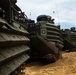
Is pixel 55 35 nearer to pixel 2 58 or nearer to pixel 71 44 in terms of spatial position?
pixel 71 44

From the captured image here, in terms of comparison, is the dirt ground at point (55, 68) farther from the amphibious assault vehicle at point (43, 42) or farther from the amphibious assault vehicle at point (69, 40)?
the amphibious assault vehicle at point (69, 40)

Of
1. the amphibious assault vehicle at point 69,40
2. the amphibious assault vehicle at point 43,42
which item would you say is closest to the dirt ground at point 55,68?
the amphibious assault vehicle at point 43,42

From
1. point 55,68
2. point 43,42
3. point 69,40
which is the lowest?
point 55,68

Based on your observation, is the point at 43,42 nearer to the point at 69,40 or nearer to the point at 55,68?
the point at 55,68

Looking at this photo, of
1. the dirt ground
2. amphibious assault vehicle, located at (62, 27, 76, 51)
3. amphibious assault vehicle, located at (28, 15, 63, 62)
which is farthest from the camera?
amphibious assault vehicle, located at (62, 27, 76, 51)

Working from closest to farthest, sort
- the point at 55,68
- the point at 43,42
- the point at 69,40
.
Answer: the point at 55,68, the point at 43,42, the point at 69,40

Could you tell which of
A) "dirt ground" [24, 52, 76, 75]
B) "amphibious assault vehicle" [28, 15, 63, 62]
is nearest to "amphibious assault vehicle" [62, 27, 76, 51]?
"amphibious assault vehicle" [28, 15, 63, 62]

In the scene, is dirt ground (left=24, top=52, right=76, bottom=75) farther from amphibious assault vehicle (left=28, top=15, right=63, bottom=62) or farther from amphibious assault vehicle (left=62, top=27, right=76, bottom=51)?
amphibious assault vehicle (left=62, top=27, right=76, bottom=51)

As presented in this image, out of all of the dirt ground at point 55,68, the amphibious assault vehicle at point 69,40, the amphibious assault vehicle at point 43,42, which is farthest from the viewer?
the amphibious assault vehicle at point 69,40

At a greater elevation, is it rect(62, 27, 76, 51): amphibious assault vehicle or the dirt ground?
rect(62, 27, 76, 51): amphibious assault vehicle

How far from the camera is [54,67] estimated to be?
10984mm

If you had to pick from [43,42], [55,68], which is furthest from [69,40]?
[55,68]

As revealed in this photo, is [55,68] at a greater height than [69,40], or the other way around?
[69,40]

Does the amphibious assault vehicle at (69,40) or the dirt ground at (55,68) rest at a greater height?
the amphibious assault vehicle at (69,40)
